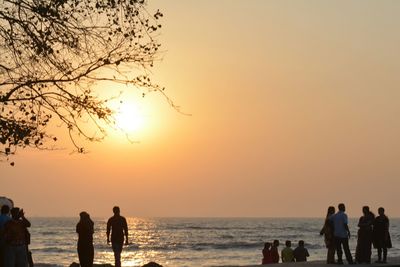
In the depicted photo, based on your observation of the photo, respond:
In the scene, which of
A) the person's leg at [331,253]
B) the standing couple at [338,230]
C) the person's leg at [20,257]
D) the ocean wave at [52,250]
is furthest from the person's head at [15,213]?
the ocean wave at [52,250]

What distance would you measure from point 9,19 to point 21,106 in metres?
1.88

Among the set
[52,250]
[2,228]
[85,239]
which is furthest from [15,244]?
[52,250]

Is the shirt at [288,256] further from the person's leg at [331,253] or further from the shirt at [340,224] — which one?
the shirt at [340,224]

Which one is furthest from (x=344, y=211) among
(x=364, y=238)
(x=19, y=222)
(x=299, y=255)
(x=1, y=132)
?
(x=1, y=132)

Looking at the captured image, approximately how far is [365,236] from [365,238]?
0.07 meters

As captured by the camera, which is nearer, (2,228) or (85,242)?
(2,228)

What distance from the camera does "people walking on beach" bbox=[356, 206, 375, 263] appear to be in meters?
26.0

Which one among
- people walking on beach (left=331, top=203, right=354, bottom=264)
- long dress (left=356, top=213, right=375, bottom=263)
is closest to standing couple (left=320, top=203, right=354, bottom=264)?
people walking on beach (left=331, top=203, right=354, bottom=264)

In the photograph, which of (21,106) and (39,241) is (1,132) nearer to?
(21,106)

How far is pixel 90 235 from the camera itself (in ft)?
77.2

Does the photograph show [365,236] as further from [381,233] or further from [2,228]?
[2,228]

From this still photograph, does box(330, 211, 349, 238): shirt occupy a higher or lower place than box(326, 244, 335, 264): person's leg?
higher

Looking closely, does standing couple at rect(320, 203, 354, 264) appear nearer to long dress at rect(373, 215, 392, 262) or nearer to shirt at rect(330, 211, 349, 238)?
shirt at rect(330, 211, 349, 238)

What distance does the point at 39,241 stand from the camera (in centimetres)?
9969
